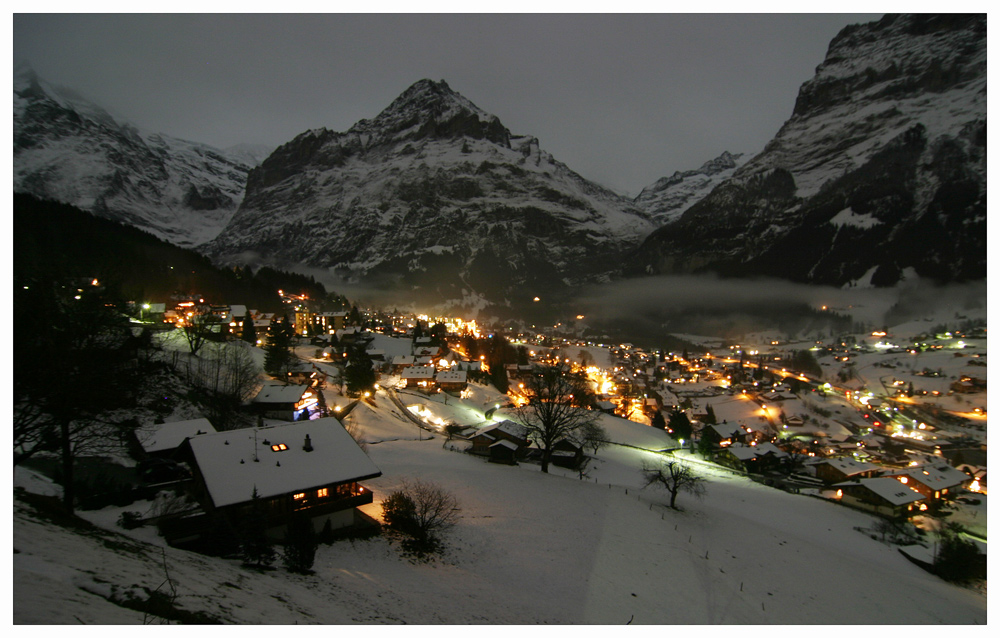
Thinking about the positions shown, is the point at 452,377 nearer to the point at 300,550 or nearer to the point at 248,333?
the point at 248,333

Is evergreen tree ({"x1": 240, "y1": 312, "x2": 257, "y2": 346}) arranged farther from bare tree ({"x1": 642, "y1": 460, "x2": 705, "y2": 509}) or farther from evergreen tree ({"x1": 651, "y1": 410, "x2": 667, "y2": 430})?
evergreen tree ({"x1": 651, "y1": 410, "x2": 667, "y2": 430})

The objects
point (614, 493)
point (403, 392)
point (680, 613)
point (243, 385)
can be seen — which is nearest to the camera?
point (680, 613)

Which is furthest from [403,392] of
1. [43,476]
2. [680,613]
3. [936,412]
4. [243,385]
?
[936,412]

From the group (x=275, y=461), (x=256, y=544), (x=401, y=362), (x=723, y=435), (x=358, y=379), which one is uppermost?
(x=275, y=461)

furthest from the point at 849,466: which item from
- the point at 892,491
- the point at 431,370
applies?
the point at 431,370

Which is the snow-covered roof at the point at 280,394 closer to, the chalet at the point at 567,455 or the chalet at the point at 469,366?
the chalet at the point at 567,455

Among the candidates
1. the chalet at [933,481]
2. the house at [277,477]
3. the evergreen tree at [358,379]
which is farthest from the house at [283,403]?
the chalet at [933,481]
